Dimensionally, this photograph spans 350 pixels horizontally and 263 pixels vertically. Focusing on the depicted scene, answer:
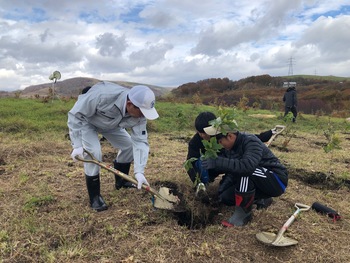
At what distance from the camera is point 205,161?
2.91m

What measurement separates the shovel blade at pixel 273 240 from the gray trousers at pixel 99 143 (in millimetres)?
1737

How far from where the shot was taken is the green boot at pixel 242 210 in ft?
9.69

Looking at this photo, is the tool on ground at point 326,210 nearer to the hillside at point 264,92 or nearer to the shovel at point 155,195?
the shovel at point 155,195

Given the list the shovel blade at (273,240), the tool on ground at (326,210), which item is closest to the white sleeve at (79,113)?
the shovel blade at (273,240)

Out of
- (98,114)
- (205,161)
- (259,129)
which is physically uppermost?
(98,114)

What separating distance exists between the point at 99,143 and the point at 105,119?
289 mm

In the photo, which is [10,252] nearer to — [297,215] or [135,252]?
[135,252]

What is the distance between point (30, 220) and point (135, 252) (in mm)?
1148

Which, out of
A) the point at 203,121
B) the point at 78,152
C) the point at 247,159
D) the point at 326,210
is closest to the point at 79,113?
the point at 78,152

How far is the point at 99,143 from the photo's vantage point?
11.4 feet

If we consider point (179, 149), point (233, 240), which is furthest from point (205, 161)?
point (179, 149)

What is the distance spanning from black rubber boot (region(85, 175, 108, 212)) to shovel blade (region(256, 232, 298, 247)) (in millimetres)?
1578

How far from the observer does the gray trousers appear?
337cm

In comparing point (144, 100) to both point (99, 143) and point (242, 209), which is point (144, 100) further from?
point (242, 209)
